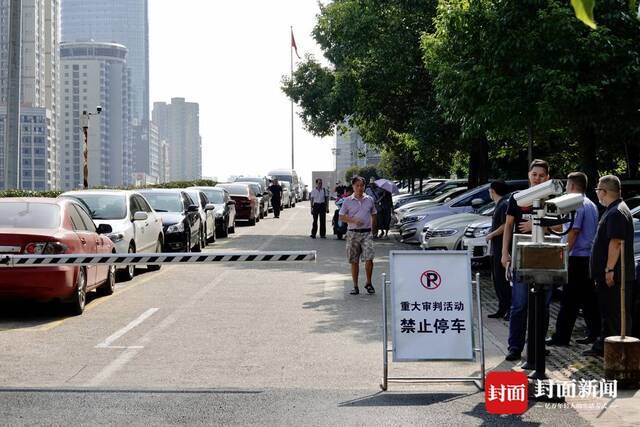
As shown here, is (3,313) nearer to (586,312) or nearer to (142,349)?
(142,349)

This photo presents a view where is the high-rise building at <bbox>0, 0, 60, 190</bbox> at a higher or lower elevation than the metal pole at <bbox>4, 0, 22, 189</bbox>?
higher

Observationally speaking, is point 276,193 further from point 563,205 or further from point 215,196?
point 563,205

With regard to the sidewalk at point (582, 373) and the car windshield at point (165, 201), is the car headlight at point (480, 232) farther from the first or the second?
the car windshield at point (165, 201)

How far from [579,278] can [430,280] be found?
8.32ft

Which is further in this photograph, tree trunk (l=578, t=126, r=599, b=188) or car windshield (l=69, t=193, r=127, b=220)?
tree trunk (l=578, t=126, r=599, b=188)

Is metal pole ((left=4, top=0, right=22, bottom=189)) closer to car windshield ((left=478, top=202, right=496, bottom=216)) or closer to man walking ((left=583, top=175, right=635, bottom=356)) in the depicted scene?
car windshield ((left=478, top=202, right=496, bottom=216))

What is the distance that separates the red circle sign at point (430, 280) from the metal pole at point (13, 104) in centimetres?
1606

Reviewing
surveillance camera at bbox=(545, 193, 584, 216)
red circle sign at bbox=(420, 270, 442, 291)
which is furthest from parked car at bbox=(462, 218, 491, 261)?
surveillance camera at bbox=(545, 193, 584, 216)

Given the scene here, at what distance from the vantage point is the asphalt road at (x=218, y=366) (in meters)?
6.99

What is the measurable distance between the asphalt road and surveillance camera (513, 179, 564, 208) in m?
1.60

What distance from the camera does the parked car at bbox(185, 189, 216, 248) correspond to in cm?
2494

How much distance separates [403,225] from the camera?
80.7 ft

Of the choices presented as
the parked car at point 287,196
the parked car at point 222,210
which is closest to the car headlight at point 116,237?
the parked car at point 222,210

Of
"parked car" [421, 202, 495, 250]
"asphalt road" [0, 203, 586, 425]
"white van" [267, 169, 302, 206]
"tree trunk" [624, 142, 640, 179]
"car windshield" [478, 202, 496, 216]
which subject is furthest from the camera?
"white van" [267, 169, 302, 206]
